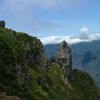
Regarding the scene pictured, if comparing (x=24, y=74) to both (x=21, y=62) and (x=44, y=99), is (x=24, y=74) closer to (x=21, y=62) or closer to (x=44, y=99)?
(x=21, y=62)

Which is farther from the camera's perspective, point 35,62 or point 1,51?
point 35,62

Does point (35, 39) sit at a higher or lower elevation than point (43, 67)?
higher

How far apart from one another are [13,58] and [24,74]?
10.0 m

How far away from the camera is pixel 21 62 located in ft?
397

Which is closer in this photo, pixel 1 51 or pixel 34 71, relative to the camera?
pixel 1 51

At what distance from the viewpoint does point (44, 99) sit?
527 feet

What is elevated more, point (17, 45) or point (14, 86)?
point (17, 45)

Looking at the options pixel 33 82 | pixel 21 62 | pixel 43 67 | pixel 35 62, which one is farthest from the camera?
pixel 43 67

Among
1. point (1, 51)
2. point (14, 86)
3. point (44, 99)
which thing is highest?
point (1, 51)

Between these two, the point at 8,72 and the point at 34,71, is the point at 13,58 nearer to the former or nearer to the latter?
the point at 8,72

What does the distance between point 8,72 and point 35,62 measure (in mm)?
77099

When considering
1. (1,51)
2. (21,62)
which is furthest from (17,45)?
(1,51)

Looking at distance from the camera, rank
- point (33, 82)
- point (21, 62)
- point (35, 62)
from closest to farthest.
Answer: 1. point (21, 62)
2. point (33, 82)
3. point (35, 62)

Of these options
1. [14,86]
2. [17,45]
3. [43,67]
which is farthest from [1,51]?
[43,67]
